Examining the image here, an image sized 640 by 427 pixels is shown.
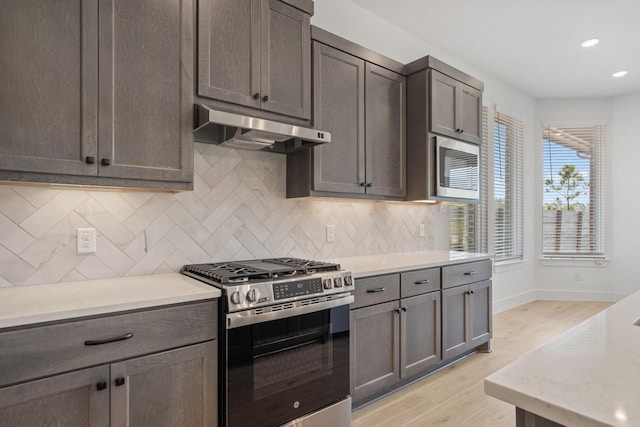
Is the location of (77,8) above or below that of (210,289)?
above

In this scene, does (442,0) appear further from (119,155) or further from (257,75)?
(119,155)

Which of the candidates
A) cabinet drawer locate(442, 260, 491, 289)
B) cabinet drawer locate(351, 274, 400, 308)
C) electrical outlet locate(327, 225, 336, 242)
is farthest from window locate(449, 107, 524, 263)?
cabinet drawer locate(351, 274, 400, 308)

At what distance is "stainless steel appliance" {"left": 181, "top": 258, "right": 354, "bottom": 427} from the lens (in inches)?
68.1

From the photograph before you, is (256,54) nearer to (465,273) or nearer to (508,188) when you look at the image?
(465,273)

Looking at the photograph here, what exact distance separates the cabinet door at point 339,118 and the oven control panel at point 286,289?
70cm

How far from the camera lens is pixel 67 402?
1371 mm

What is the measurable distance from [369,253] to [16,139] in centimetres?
251

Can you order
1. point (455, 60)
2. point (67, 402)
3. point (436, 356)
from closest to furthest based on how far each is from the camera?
1. point (67, 402)
2. point (436, 356)
3. point (455, 60)

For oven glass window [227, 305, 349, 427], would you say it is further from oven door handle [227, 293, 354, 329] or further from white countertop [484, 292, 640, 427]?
white countertop [484, 292, 640, 427]

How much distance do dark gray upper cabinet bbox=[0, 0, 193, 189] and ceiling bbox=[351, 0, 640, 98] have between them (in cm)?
199

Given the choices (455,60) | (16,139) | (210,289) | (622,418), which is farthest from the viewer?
(455,60)

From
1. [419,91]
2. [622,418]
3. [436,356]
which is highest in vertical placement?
[419,91]

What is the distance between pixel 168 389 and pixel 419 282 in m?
1.78

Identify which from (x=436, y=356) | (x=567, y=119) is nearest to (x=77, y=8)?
(x=436, y=356)
